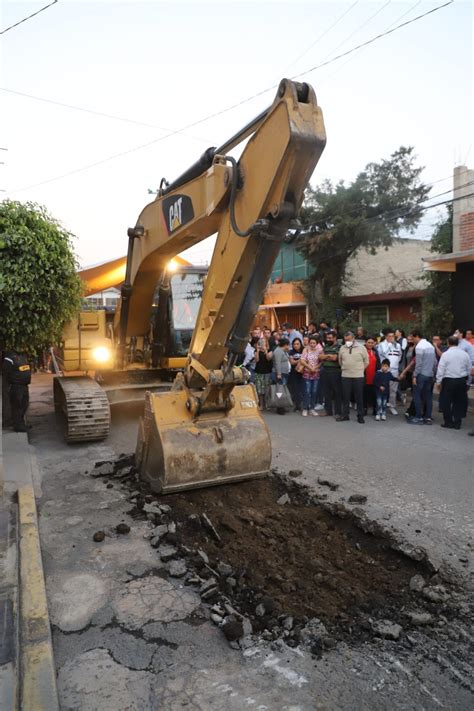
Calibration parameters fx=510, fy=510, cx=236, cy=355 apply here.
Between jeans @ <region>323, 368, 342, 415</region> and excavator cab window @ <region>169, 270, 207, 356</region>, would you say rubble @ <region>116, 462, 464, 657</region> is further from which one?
jeans @ <region>323, 368, 342, 415</region>

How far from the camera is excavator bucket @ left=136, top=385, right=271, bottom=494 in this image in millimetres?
5305

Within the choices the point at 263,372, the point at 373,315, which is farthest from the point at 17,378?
the point at 373,315

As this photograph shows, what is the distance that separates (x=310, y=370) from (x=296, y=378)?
75 centimetres

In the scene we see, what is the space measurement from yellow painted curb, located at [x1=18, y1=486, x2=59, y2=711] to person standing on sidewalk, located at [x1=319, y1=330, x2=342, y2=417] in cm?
694

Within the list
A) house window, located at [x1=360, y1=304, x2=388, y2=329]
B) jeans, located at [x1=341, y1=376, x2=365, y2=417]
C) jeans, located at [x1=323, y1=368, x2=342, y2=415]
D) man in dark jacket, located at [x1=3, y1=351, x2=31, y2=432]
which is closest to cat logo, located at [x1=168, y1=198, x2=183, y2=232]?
man in dark jacket, located at [x1=3, y1=351, x2=31, y2=432]

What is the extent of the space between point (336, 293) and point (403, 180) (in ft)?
21.6

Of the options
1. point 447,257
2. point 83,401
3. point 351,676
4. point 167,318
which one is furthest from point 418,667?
point 447,257

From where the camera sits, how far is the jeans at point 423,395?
9797 millimetres

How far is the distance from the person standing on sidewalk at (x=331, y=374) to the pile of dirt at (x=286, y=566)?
484 centimetres

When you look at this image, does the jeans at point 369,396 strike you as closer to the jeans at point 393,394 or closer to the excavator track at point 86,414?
the jeans at point 393,394

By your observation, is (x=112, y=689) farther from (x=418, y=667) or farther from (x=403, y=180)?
(x=403, y=180)

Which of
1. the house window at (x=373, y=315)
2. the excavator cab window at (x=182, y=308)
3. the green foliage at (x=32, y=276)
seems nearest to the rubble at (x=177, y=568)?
the green foliage at (x=32, y=276)

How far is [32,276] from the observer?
6387 millimetres

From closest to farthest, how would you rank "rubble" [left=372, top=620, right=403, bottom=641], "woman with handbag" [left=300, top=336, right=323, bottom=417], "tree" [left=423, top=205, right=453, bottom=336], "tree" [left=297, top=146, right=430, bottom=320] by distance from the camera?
"rubble" [left=372, top=620, right=403, bottom=641]
"woman with handbag" [left=300, top=336, right=323, bottom=417]
"tree" [left=423, top=205, right=453, bottom=336]
"tree" [left=297, top=146, right=430, bottom=320]
